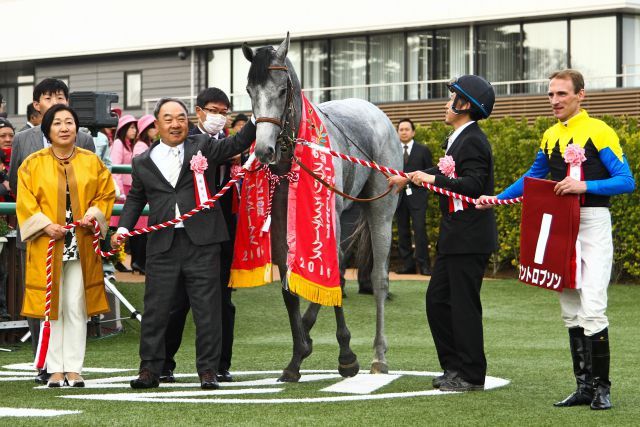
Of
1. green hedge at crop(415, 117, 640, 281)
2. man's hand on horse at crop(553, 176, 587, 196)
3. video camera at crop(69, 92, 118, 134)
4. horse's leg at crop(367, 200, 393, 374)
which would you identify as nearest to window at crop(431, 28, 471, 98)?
green hedge at crop(415, 117, 640, 281)

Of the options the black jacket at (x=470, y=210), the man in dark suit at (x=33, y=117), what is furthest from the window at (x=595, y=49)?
the black jacket at (x=470, y=210)

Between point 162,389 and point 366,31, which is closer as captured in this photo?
point 162,389

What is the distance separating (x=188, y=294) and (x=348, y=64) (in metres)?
24.6

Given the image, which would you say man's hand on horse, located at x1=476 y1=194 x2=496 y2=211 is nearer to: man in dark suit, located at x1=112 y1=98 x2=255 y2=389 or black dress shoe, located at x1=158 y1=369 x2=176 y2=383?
man in dark suit, located at x1=112 y1=98 x2=255 y2=389

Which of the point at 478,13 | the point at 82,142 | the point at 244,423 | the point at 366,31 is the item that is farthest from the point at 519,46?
the point at 244,423

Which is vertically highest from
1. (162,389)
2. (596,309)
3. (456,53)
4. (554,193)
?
(456,53)

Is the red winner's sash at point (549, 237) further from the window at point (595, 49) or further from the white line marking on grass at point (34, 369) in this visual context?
the window at point (595, 49)

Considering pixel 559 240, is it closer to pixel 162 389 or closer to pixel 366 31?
pixel 162 389

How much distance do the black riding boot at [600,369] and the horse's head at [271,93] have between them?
6.84 feet

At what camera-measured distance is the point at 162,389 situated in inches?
299

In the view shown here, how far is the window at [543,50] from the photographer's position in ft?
91.8

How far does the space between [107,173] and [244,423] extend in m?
2.47

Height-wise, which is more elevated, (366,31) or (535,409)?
(366,31)

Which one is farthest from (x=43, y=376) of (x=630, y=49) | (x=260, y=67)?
(x=630, y=49)
